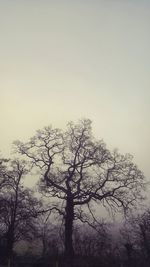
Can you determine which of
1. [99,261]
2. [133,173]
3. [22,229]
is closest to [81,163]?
[133,173]

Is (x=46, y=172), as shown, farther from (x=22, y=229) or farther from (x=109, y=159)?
(x=22, y=229)

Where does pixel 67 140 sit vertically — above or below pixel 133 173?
above

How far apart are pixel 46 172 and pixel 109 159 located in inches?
261

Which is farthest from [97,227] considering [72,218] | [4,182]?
[4,182]

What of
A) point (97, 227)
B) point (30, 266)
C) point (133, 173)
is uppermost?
point (133, 173)

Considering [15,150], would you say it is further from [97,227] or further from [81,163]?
[97,227]

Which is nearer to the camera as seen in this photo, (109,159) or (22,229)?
(109,159)

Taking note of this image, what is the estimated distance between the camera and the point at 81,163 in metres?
31.9

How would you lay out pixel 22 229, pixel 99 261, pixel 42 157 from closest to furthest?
pixel 99 261, pixel 42 157, pixel 22 229

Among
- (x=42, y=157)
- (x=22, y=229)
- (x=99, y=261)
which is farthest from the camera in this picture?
(x=22, y=229)

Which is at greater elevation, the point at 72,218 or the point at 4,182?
the point at 4,182

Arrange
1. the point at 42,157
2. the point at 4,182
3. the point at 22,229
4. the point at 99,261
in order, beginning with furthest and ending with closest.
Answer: the point at 22,229 < the point at 4,182 < the point at 42,157 < the point at 99,261

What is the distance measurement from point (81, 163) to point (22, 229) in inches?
924

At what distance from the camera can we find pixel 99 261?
25.1 meters
